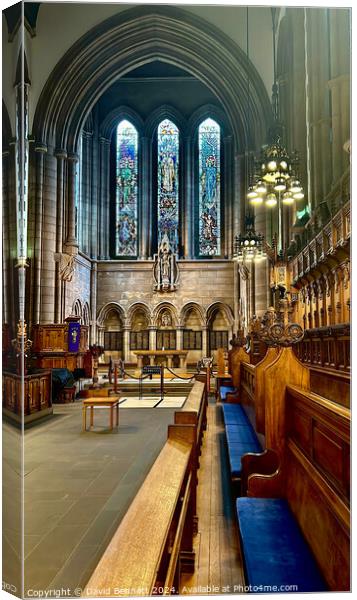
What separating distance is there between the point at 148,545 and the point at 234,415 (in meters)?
4.54

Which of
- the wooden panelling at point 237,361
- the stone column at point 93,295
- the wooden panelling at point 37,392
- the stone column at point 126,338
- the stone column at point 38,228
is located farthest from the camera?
the stone column at point 126,338

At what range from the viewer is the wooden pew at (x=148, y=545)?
1.17 meters

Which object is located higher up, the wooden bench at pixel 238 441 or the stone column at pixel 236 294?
the stone column at pixel 236 294

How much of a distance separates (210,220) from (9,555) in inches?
693

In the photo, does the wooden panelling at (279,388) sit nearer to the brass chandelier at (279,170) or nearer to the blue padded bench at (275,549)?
the blue padded bench at (275,549)

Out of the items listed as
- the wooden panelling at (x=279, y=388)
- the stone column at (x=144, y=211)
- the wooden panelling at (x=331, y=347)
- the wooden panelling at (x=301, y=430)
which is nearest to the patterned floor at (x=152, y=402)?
the wooden panelling at (x=331, y=347)

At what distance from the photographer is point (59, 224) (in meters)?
14.3

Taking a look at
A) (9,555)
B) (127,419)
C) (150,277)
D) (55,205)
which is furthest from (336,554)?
(150,277)

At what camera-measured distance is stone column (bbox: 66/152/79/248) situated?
14.7 meters

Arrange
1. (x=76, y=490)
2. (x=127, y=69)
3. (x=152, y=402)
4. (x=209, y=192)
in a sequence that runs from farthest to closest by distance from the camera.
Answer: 1. (x=209, y=192)
2. (x=127, y=69)
3. (x=152, y=402)
4. (x=76, y=490)

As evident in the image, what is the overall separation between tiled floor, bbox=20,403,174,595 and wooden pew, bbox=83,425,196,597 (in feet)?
2.43

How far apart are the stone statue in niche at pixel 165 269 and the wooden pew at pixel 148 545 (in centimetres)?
1630

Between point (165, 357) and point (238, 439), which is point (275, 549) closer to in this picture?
point (238, 439)

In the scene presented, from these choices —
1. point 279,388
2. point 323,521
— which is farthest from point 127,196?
point 323,521
